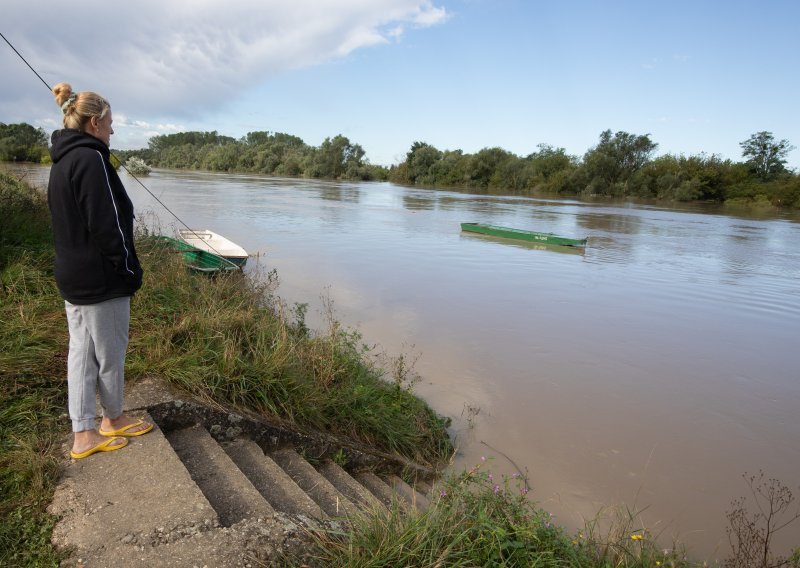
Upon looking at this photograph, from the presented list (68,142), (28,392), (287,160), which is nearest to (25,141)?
(287,160)

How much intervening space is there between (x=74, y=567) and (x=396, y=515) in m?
1.41

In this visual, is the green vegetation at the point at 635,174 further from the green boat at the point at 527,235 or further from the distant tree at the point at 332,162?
the green boat at the point at 527,235

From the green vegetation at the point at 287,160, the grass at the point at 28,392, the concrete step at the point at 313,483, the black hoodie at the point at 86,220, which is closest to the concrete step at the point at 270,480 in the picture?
the concrete step at the point at 313,483

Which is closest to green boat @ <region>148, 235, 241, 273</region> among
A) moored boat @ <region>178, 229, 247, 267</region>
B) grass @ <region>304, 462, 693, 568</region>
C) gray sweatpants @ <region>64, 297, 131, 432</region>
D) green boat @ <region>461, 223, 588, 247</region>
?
moored boat @ <region>178, 229, 247, 267</region>

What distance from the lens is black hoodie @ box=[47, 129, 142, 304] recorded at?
8.23 feet

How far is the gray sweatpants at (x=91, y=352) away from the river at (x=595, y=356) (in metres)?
3.14

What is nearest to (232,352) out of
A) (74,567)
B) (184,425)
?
(184,425)

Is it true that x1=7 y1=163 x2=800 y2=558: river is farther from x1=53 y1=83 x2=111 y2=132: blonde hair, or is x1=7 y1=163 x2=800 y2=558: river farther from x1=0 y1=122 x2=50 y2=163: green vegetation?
x1=0 y1=122 x2=50 y2=163: green vegetation

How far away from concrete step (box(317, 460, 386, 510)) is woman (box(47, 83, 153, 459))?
55.1 inches

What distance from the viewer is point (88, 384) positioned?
2.75 metres

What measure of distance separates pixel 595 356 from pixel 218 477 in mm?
6486

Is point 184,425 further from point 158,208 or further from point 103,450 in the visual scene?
point 158,208

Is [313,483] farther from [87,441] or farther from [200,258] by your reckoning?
[200,258]

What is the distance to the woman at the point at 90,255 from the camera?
8.29 ft
